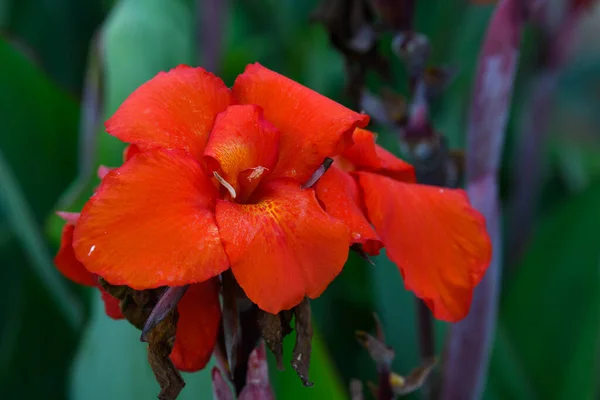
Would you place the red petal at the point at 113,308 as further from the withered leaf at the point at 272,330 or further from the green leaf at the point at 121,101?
the green leaf at the point at 121,101

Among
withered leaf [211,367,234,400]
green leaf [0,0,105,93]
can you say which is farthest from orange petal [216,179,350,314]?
green leaf [0,0,105,93]

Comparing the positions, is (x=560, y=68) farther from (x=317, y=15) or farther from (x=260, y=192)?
(x=260, y=192)

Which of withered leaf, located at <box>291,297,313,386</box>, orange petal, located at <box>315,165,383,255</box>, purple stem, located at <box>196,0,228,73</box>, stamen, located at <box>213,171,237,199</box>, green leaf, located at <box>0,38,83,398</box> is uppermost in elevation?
orange petal, located at <box>315,165,383,255</box>

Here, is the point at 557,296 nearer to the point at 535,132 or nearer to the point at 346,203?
the point at 535,132

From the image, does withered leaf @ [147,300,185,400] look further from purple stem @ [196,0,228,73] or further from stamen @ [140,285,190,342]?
purple stem @ [196,0,228,73]

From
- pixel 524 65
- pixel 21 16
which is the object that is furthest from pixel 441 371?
pixel 21 16

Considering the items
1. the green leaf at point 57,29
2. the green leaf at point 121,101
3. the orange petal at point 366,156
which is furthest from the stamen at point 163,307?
the green leaf at point 57,29
